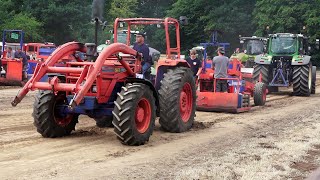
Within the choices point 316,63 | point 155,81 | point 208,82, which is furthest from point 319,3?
point 155,81

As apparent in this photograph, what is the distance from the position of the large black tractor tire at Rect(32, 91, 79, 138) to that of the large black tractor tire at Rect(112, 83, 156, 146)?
1203 mm

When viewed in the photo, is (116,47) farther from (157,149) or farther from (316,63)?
(316,63)

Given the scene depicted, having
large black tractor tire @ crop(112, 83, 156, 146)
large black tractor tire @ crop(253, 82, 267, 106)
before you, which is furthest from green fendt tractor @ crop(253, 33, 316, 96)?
large black tractor tire @ crop(112, 83, 156, 146)

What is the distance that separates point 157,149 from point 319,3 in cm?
3315

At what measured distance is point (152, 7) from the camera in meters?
57.2

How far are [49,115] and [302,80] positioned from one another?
1133 centimetres

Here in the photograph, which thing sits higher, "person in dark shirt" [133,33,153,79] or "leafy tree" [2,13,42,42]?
"leafy tree" [2,13,42,42]

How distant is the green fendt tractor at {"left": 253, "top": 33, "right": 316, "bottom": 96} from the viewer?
688 inches

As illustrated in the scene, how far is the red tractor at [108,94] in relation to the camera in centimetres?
743

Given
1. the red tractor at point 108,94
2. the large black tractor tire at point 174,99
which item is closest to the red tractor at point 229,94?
the large black tractor tire at point 174,99

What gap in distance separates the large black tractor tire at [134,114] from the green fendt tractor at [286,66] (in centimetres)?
925

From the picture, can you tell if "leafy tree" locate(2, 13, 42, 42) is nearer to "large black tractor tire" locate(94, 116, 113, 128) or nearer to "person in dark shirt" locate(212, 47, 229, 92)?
"person in dark shirt" locate(212, 47, 229, 92)

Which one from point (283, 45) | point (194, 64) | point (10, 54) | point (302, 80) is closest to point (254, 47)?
point (283, 45)

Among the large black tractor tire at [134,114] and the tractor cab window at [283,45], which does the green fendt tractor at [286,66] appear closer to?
the tractor cab window at [283,45]
